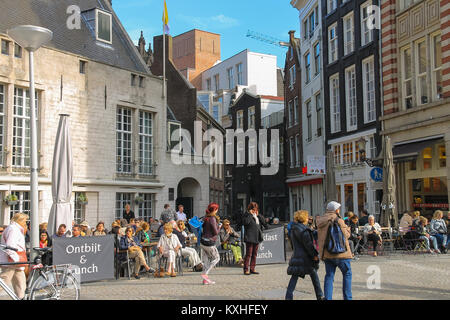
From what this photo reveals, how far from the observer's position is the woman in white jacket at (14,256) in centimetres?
814

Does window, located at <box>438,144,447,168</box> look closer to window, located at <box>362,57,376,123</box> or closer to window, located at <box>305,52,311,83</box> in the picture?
window, located at <box>362,57,376,123</box>

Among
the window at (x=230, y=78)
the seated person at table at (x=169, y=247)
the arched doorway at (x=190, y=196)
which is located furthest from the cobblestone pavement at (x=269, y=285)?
the window at (x=230, y=78)

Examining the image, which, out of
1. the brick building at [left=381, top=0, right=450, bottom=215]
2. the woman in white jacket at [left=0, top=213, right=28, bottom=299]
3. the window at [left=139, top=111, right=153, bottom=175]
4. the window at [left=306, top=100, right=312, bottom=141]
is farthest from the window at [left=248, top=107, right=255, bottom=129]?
the woman in white jacket at [left=0, top=213, right=28, bottom=299]

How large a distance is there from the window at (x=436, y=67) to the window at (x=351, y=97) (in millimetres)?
6613

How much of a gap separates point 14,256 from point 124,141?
14.5 m

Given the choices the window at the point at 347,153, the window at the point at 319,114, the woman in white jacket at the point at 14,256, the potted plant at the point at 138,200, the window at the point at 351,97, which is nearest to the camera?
the woman in white jacket at the point at 14,256

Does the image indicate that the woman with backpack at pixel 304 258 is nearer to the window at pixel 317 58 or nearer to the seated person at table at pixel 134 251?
the seated person at table at pixel 134 251

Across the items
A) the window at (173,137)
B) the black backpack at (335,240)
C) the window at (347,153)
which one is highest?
the window at (173,137)

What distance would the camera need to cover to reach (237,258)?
1385cm

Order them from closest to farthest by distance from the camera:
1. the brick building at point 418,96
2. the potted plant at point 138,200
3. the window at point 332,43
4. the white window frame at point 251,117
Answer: the brick building at point 418,96 < the potted plant at point 138,200 < the window at point 332,43 < the white window frame at point 251,117

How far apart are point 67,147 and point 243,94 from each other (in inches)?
1333

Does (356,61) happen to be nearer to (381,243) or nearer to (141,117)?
(141,117)

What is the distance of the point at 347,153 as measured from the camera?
91.3ft

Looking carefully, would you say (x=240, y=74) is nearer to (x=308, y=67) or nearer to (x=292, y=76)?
(x=292, y=76)
